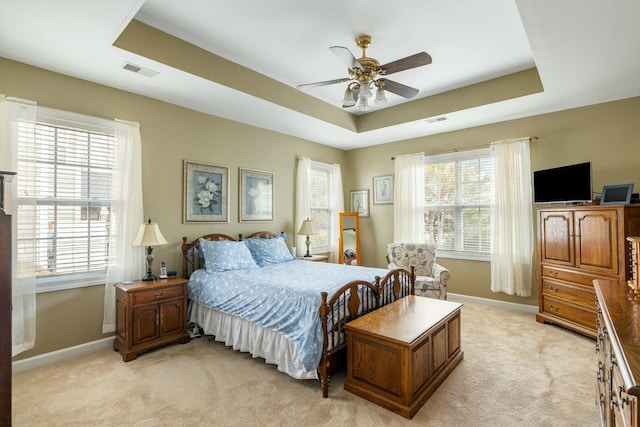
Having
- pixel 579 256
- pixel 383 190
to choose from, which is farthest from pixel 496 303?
pixel 383 190

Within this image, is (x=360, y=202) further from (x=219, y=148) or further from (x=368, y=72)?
(x=368, y=72)

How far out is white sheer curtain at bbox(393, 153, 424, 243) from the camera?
5.52 metres

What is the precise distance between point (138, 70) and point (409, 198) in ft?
A: 14.3

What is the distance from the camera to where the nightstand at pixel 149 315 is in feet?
10.1

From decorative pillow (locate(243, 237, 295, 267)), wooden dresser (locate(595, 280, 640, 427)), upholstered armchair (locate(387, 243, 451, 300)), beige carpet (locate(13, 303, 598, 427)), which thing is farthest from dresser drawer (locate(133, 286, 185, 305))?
wooden dresser (locate(595, 280, 640, 427))

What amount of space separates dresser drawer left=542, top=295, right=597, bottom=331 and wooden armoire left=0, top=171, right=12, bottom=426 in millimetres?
4863

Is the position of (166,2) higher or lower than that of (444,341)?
higher

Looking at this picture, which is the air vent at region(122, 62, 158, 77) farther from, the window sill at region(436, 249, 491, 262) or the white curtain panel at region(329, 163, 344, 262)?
the window sill at region(436, 249, 491, 262)

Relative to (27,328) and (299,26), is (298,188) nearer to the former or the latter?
(299,26)

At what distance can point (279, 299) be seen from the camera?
284cm

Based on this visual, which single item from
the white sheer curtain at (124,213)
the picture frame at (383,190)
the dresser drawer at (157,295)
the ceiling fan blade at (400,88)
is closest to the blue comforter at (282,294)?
the dresser drawer at (157,295)

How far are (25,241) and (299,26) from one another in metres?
3.21

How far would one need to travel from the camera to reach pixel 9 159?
2.77 meters

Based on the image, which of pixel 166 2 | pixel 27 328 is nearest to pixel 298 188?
pixel 166 2
